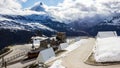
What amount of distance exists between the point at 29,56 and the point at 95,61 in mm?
36771

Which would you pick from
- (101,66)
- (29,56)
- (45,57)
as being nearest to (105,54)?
(101,66)

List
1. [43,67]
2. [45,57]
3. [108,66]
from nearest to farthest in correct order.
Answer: [108,66]
[43,67]
[45,57]

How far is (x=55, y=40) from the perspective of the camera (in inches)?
4146

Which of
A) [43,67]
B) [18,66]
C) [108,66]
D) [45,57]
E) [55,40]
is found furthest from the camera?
[55,40]

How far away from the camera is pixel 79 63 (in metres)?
53.3

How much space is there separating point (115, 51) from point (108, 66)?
23.0 feet

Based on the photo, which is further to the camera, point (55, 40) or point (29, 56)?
point (55, 40)

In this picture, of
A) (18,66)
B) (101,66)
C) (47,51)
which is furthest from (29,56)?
(101,66)

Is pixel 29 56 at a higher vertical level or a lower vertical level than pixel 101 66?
lower

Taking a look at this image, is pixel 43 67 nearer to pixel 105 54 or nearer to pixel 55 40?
pixel 105 54

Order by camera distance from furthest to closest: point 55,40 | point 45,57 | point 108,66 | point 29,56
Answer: point 55,40, point 29,56, point 45,57, point 108,66

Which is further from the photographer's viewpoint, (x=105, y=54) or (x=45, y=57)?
(x=45, y=57)

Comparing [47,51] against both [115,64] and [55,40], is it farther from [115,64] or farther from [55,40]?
[55,40]

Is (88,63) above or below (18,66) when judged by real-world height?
above
